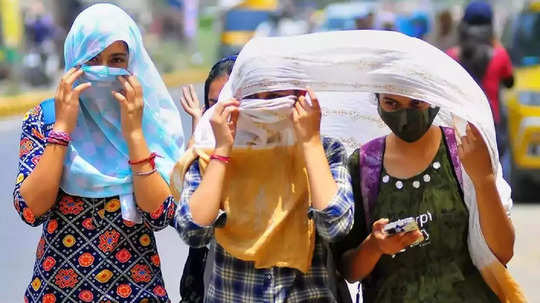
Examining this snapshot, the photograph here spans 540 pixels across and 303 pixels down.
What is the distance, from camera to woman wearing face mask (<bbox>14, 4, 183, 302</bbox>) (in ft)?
12.3

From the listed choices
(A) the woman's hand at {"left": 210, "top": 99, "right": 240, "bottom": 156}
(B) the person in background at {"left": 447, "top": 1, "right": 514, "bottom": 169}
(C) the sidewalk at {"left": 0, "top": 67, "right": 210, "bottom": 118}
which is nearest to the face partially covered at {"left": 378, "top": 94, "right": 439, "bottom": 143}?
(A) the woman's hand at {"left": 210, "top": 99, "right": 240, "bottom": 156}

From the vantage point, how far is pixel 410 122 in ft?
11.8

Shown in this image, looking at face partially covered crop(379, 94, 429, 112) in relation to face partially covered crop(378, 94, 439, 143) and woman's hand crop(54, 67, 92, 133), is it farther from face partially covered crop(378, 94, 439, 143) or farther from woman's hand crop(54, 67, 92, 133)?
woman's hand crop(54, 67, 92, 133)

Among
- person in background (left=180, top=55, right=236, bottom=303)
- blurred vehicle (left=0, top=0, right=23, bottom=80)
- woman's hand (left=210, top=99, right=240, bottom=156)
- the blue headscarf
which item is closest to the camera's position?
woman's hand (left=210, top=99, right=240, bottom=156)

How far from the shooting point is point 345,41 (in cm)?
363

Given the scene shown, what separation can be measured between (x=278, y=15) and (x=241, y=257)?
98.6ft

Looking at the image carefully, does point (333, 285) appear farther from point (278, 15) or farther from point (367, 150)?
point (278, 15)

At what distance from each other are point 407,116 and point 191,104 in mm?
1223

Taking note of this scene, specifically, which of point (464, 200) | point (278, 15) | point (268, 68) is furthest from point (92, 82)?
point (278, 15)

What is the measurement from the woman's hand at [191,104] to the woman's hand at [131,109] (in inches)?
29.0

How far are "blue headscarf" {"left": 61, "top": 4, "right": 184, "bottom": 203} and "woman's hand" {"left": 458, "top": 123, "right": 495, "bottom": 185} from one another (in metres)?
0.98

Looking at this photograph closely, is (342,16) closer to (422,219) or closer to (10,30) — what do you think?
(10,30)

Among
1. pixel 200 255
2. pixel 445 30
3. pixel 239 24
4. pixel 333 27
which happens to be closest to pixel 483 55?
pixel 445 30

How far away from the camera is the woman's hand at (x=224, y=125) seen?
3545 mm
